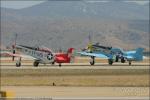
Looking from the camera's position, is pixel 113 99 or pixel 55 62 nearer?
pixel 113 99

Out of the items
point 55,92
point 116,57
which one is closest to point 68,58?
point 116,57

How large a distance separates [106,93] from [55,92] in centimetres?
330

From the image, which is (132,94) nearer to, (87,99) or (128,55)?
(87,99)

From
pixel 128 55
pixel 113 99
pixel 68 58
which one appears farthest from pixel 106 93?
pixel 128 55

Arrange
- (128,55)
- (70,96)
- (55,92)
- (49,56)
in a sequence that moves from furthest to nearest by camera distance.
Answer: (128,55) < (49,56) < (55,92) < (70,96)

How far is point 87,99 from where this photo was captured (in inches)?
1210

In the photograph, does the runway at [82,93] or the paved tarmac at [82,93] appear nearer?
the runway at [82,93]

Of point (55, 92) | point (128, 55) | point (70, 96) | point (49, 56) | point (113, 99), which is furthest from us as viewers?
point (128, 55)

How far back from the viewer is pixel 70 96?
32906 mm

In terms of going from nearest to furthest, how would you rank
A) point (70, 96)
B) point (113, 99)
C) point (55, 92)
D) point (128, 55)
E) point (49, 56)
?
point (113, 99) < point (70, 96) < point (55, 92) < point (49, 56) < point (128, 55)

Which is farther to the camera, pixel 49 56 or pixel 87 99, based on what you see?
pixel 49 56

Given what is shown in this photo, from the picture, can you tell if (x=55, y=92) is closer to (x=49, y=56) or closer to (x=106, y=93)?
(x=106, y=93)

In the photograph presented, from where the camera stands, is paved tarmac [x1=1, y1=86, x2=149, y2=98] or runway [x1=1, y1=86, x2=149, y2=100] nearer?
runway [x1=1, y1=86, x2=149, y2=100]

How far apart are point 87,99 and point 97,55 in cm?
6098
